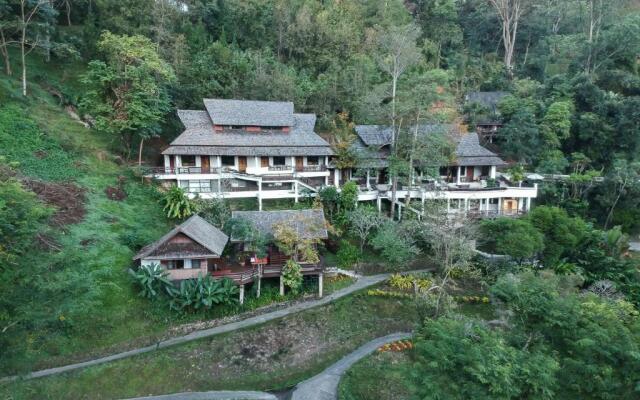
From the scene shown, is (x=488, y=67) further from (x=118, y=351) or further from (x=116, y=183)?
(x=118, y=351)

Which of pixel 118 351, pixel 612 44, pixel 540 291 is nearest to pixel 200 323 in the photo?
pixel 118 351

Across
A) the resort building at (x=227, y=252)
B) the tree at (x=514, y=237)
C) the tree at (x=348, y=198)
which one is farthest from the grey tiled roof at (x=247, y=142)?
the tree at (x=514, y=237)

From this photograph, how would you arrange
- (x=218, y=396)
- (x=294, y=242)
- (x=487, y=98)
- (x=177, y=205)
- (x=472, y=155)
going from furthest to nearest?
(x=487, y=98) → (x=472, y=155) → (x=177, y=205) → (x=294, y=242) → (x=218, y=396)

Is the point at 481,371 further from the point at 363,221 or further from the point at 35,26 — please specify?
the point at 35,26

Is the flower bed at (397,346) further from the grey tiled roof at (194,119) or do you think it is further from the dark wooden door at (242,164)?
the grey tiled roof at (194,119)

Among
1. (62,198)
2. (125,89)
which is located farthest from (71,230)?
(125,89)

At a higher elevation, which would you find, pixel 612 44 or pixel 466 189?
pixel 612 44

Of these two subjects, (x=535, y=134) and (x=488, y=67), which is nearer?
(x=535, y=134)
